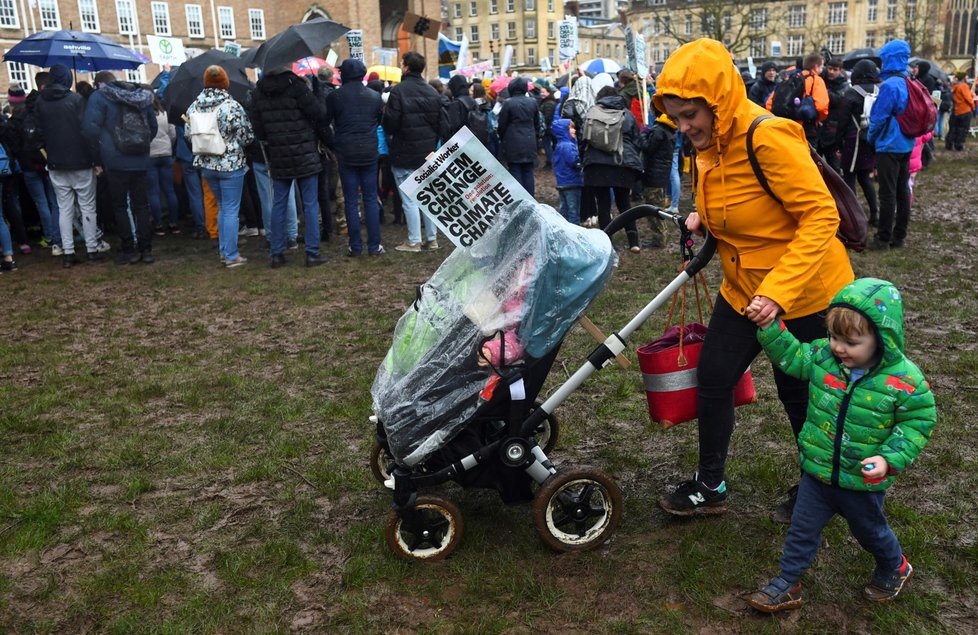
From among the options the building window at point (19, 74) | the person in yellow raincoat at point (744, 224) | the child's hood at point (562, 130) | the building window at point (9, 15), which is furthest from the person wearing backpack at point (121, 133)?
the building window at point (9, 15)

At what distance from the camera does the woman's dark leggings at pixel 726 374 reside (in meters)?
3.45

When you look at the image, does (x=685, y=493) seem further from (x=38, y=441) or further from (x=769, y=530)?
(x=38, y=441)

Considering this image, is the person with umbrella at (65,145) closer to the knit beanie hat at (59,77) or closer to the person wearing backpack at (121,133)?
the knit beanie hat at (59,77)

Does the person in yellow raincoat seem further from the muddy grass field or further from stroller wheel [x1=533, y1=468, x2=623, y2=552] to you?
the muddy grass field

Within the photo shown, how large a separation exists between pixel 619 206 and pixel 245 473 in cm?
629

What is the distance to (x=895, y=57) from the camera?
8398mm

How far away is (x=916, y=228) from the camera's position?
34.8ft

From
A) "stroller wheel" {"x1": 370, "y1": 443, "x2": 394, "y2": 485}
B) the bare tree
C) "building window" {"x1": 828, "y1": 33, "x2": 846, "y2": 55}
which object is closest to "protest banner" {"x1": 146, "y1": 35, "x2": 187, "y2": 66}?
"stroller wheel" {"x1": 370, "y1": 443, "x2": 394, "y2": 485}

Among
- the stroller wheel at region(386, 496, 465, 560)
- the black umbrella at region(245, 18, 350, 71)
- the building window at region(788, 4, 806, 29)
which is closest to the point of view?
the stroller wheel at region(386, 496, 465, 560)

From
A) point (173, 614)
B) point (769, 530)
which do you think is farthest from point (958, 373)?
point (173, 614)

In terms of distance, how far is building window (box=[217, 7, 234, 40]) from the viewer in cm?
5612

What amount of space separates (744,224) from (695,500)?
1281mm

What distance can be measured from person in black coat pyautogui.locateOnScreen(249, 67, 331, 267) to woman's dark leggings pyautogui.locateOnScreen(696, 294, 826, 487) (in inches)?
259

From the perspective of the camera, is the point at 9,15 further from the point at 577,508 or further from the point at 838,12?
the point at 838,12
